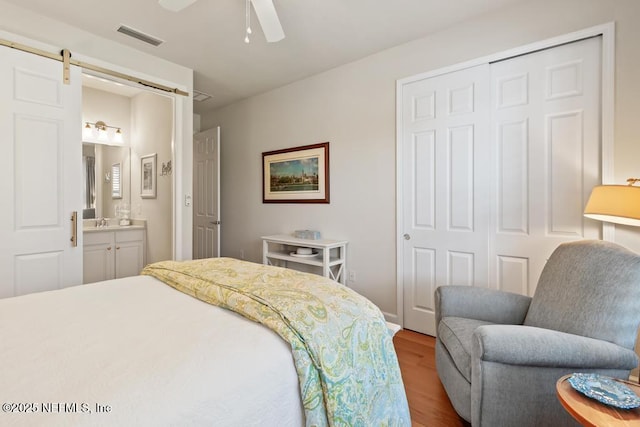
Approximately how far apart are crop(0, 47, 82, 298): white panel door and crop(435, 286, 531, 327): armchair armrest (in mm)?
2848

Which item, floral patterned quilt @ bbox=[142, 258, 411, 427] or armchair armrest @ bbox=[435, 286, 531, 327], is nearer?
floral patterned quilt @ bbox=[142, 258, 411, 427]

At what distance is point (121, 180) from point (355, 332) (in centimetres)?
403

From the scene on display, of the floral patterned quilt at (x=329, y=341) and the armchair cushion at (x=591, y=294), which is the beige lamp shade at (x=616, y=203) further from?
the floral patterned quilt at (x=329, y=341)

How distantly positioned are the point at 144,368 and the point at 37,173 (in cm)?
237

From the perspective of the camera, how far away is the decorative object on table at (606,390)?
1.01 meters

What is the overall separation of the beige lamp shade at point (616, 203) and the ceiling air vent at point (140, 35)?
3.40 m

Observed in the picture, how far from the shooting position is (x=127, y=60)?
289 cm

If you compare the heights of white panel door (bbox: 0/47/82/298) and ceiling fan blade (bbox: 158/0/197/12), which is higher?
ceiling fan blade (bbox: 158/0/197/12)

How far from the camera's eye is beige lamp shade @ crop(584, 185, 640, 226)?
158cm

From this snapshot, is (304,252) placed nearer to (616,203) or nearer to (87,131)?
(616,203)

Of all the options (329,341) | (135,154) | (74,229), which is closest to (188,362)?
(329,341)

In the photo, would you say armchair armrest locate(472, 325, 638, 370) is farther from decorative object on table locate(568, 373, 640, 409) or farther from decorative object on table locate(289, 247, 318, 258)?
decorative object on table locate(289, 247, 318, 258)

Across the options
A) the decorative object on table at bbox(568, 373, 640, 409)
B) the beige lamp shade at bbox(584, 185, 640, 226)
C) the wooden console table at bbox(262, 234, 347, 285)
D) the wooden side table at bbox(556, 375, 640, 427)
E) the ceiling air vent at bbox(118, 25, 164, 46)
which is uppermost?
the ceiling air vent at bbox(118, 25, 164, 46)

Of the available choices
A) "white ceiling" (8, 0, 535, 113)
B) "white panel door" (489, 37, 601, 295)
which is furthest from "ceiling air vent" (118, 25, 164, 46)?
"white panel door" (489, 37, 601, 295)
